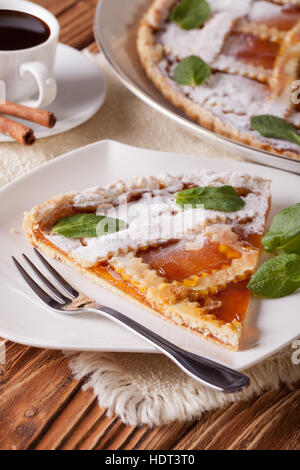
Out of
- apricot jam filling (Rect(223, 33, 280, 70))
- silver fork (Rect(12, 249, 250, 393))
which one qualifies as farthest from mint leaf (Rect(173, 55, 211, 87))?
silver fork (Rect(12, 249, 250, 393))

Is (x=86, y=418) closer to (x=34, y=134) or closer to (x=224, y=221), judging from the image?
(x=224, y=221)

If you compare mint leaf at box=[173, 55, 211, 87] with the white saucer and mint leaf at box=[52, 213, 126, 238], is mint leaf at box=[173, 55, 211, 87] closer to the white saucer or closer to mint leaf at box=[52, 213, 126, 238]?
→ the white saucer

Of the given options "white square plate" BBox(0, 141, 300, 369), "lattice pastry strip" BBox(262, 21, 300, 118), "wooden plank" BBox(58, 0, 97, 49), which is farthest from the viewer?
"wooden plank" BBox(58, 0, 97, 49)

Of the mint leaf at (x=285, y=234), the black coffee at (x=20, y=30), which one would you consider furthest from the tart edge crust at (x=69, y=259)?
the black coffee at (x=20, y=30)

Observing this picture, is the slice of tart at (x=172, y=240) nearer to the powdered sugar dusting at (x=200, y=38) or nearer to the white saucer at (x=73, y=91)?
the white saucer at (x=73, y=91)

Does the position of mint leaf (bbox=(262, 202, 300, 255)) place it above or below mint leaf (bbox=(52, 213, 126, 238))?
above

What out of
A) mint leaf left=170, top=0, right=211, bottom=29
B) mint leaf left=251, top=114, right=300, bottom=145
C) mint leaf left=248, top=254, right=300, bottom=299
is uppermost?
mint leaf left=170, top=0, right=211, bottom=29

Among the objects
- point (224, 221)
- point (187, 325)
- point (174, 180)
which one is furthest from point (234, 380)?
point (174, 180)
